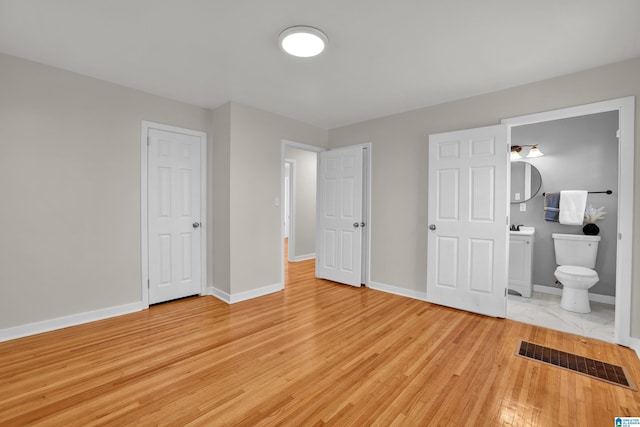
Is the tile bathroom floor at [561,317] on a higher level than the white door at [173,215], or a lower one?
lower

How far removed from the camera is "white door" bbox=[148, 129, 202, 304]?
133 inches

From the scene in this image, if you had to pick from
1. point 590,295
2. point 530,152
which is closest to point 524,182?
point 530,152

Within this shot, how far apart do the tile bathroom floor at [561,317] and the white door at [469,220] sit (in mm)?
396

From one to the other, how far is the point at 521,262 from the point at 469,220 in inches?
51.4

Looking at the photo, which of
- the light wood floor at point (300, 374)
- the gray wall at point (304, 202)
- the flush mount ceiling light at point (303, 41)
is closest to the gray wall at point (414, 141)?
the light wood floor at point (300, 374)

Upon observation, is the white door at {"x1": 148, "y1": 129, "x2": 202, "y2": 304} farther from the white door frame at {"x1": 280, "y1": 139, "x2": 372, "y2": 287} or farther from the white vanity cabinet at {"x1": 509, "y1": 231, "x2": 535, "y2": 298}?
the white vanity cabinet at {"x1": 509, "y1": 231, "x2": 535, "y2": 298}

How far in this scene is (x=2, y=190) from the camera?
97.3 inches

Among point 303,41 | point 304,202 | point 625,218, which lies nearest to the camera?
point 303,41

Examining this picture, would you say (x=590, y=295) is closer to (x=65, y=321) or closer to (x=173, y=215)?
(x=173, y=215)

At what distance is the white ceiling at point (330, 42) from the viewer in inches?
73.8

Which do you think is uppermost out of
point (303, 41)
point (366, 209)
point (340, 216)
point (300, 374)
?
point (303, 41)

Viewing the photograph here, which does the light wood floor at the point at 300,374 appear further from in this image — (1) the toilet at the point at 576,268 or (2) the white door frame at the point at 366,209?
(2) the white door frame at the point at 366,209

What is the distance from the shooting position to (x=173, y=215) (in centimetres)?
355

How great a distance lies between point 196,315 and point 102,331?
829 mm
